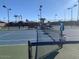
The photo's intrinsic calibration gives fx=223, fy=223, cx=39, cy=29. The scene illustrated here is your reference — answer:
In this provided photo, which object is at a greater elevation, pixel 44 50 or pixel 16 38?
pixel 44 50

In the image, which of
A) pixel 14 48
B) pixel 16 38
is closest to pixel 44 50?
pixel 14 48

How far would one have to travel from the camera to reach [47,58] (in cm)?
907

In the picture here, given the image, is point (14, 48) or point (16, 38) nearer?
point (14, 48)

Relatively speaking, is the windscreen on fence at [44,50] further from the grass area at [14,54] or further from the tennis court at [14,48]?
the tennis court at [14,48]

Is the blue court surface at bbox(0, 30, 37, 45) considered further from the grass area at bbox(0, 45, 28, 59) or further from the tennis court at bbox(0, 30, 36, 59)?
the grass area at bbox(0, 45, 28, 59)

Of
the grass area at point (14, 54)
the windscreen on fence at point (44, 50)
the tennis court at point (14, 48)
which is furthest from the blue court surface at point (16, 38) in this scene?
the windscreen on fence at point (44, 50)

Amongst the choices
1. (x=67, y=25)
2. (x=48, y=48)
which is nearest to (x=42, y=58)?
(x=48, y=48)

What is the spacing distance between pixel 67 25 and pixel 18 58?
181 feet

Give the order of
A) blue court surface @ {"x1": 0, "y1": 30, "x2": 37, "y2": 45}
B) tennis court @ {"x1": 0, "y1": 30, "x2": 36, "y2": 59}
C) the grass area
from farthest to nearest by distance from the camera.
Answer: blue court surface @ {"x1": 0, "y1": 30, "x2": 37, "y2": 45}
tennis court @ {"x1": 0, "y1": 30, "x2": 36, "y2": 59}
the grass area

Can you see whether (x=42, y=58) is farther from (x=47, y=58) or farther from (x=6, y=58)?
(x=6, y=58)

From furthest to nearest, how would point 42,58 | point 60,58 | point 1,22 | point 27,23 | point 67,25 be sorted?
point 1,22 → point 27,23 → point 67,25 → point 60,58 → point 42,58

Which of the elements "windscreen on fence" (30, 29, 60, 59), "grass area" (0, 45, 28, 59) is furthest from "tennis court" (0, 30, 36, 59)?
"windscreen on fence" (30, 29, 60, 59)

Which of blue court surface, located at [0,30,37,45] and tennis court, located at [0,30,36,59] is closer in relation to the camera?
tennis court, located at [0,30,36,59]

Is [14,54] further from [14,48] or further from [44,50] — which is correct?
[14,48]
